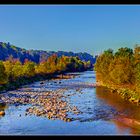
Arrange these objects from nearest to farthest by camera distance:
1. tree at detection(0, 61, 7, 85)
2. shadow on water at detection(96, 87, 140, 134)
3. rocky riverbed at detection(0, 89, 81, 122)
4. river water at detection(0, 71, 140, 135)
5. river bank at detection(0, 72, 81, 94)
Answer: river water at detection(0, 71, 140, 135), shadow on water at detection(96, 87, 140, 134), rocky riverbed at detection(0, 89, 81, 122), tree at detection(0, 61, 7, 85), river bank at detection(0, 72, 81, 94)

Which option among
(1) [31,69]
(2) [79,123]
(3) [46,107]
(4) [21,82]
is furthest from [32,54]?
(2) [79,123]

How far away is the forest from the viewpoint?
25.1 m

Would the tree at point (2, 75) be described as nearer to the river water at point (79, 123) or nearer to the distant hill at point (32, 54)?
the river water at point (79, 123)

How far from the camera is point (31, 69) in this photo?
3412 cm

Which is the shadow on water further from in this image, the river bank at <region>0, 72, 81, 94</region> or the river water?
the river bank at <region>0, 72, 81, 94</region>

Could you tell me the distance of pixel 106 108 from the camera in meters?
15.5

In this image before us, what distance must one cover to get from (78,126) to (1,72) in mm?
13275

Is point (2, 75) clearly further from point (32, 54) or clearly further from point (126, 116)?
point (32, 54)

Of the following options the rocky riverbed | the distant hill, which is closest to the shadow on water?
the rocky riverbed

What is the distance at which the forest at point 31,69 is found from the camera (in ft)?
82.5
